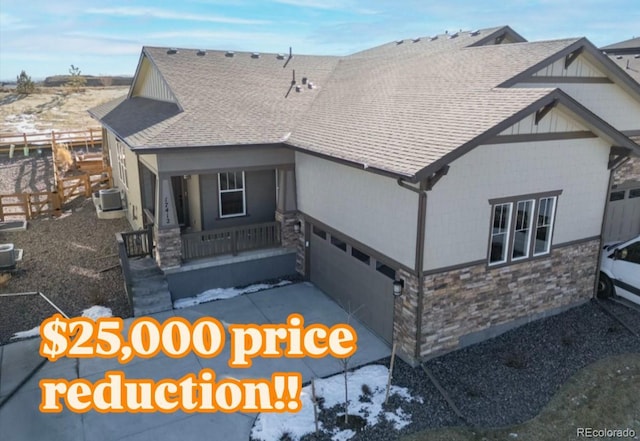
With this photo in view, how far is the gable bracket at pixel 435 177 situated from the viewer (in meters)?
7.88

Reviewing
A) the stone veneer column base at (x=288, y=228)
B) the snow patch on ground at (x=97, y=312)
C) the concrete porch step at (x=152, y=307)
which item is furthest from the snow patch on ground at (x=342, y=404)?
the snow patch on ground at (x=97, y=312)

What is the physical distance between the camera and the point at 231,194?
13516 millimetres

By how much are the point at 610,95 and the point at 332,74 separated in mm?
9273

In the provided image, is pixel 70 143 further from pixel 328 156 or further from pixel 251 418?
pixel 251 418

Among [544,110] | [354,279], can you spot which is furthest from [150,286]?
[544,110]

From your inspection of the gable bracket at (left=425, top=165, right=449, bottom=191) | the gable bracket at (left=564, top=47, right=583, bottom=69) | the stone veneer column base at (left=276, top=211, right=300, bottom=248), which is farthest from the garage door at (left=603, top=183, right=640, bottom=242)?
the stone veneer column base at (left=276, top=211, right=300, bottom=248)

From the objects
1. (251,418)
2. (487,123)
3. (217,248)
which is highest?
(487,123)

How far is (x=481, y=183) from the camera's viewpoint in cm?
884

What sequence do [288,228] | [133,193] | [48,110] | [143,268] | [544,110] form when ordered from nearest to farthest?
[544,110], [143,268], [288,228], [133,193], [48,110]

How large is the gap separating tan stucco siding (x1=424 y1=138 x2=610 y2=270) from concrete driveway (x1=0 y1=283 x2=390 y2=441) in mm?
2739

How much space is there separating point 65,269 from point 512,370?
1213cm

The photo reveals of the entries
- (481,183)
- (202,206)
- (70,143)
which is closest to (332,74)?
(202,206)
